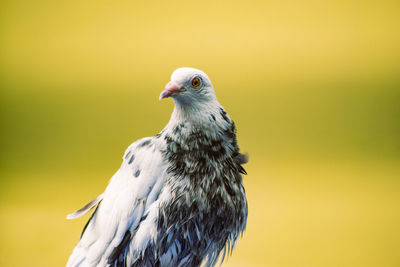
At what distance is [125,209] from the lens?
1407 mm

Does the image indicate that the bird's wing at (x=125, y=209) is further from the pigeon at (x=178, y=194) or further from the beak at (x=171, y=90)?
the beak at (x=171, y=90)

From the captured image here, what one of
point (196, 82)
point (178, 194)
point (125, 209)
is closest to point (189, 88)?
point (196, 82)

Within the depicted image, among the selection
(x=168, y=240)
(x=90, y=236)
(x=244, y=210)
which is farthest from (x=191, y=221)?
(x=90, y=236)

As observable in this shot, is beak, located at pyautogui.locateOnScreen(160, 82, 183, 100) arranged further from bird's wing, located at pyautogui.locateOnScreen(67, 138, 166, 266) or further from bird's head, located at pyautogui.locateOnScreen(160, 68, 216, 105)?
bird's wing, located at pyautogui.locateOnScreen(67, 138, 166, 266)

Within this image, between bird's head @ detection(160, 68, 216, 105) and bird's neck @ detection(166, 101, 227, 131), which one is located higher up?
bird's head @ detection(160, 68, 216, 105)

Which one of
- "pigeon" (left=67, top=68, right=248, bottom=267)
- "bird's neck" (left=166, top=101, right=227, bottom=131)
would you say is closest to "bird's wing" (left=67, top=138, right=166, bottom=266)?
"pigeon" (left=67, top=68, right=248, bottom=267)

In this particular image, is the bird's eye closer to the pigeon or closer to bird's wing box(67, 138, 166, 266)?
the pigeon

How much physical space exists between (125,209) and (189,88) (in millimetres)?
431

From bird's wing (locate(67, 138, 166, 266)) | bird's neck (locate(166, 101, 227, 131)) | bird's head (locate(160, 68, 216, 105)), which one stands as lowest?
bird's wing (locate(67, 138, 166, 266))

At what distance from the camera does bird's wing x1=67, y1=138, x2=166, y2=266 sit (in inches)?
55.3

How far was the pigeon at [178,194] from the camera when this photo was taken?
139 cm

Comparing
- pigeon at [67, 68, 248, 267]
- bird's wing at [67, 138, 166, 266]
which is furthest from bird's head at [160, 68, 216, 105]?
bird's wing at [67, 138, 166, 266]

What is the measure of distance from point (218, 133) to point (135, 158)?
0.29m

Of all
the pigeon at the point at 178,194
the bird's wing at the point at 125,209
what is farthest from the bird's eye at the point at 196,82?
the bird's wing at the point at 125,209
